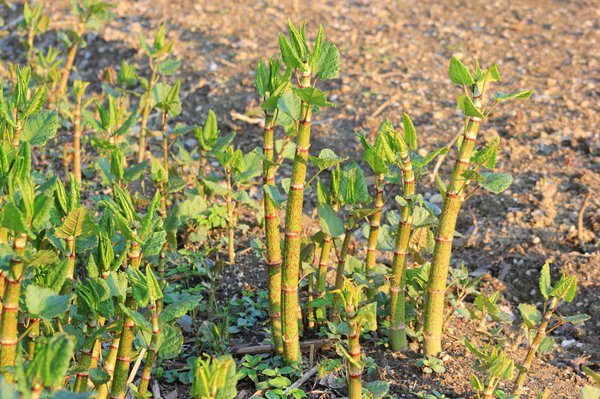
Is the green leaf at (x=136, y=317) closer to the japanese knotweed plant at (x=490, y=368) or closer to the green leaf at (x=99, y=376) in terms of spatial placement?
the green leaf at (x=99, y=376)

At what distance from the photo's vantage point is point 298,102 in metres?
1.99

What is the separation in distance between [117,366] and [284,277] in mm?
523

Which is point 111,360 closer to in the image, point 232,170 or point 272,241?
point 272,241

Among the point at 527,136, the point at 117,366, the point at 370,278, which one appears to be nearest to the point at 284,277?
the point at 370,278

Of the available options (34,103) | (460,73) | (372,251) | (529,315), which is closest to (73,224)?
(34,103)

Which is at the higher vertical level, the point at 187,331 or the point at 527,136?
the point at 527,136

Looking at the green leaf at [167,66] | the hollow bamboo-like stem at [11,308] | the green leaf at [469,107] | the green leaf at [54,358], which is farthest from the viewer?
the green leaf at [167,66]

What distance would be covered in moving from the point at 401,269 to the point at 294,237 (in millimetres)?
391

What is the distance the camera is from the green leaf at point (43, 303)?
5.67ft

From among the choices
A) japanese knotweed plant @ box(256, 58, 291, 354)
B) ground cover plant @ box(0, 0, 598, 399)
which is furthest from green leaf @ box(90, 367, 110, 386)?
japanese knotweed plant @ box(256, 58, 291, 354)

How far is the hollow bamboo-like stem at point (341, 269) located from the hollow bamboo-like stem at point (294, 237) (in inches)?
6.5

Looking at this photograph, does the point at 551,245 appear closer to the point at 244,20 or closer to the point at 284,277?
the point at 284,277

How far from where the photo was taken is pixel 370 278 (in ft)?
8.04

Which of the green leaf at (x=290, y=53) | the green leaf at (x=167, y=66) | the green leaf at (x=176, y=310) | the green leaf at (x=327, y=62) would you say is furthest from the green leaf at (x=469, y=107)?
the green leaf at (x=167, y=66)
